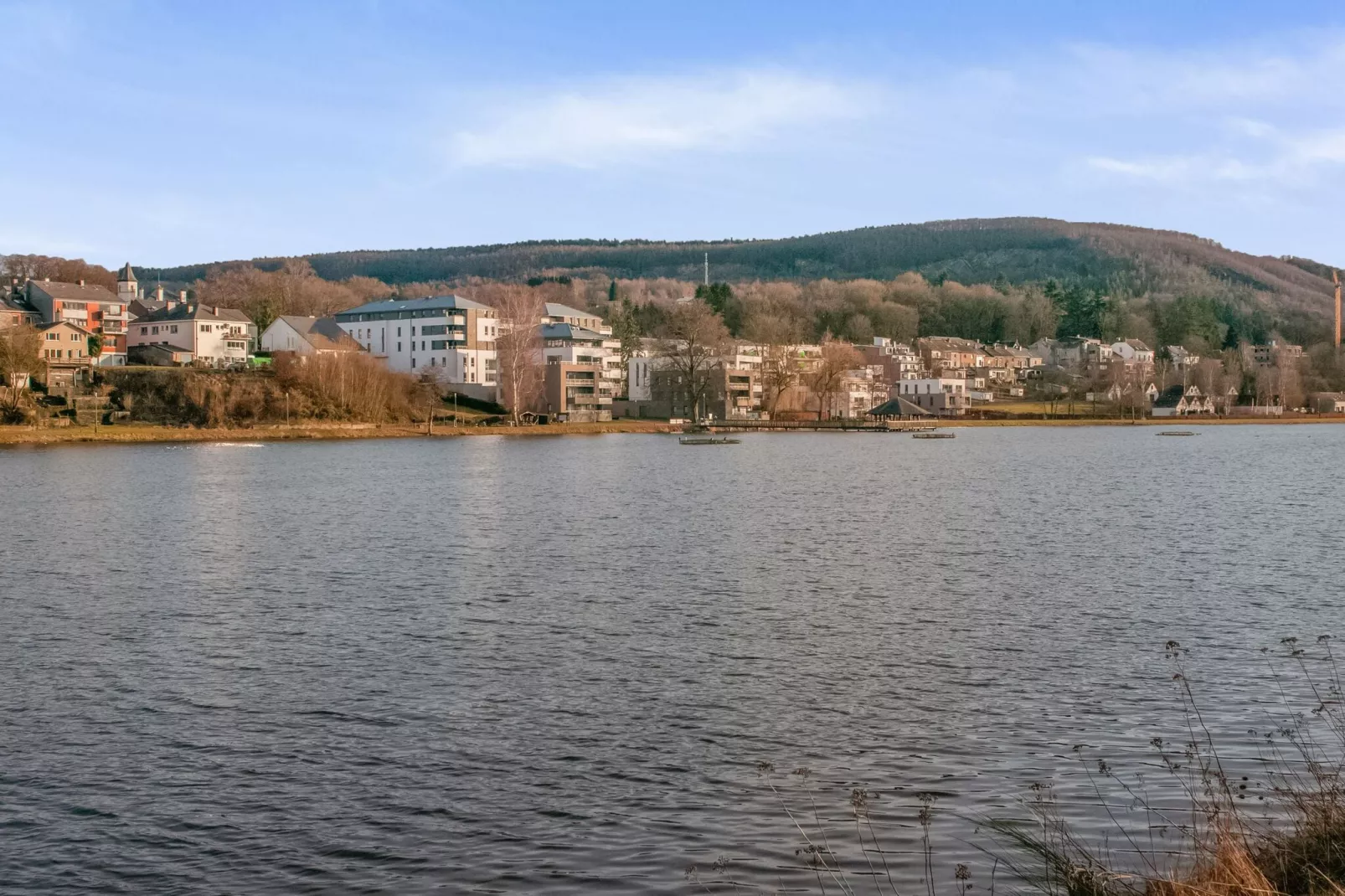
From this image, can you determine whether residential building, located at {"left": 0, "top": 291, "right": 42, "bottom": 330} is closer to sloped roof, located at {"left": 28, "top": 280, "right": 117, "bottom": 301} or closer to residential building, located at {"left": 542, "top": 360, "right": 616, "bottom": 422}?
sloped roof, located at {"left": 28, "top": 280, "right": 117, "bottom": 301}

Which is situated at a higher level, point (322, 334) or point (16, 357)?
point (322, 334)

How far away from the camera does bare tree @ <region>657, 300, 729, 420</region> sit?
13400 centimetres

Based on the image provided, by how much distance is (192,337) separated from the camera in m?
121

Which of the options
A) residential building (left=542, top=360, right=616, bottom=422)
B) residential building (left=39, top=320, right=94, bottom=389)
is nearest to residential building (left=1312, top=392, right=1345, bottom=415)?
residential building (left=542, top=360, right=616, bottom=422)

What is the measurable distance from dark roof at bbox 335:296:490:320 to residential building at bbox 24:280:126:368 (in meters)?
24.4

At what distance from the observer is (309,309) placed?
152 metres

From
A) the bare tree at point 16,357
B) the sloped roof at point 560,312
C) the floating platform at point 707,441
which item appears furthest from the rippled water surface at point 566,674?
the sloped roof at point 560,312

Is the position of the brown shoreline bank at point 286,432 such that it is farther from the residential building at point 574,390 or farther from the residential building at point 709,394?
the residential building at point 709,394

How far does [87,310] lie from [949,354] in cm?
11833

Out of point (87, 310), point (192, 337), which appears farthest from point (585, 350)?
point (87, 310)

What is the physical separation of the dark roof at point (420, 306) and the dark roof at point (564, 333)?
7446mm

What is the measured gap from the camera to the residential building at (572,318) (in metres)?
152

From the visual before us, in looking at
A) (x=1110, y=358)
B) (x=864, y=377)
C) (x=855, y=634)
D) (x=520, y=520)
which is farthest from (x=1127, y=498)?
(x=1110, y=358)

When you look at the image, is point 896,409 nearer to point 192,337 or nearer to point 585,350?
point 585,350
